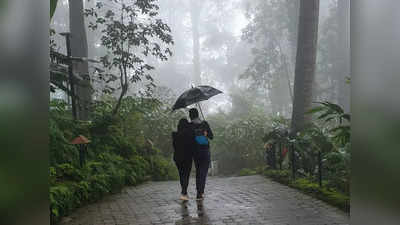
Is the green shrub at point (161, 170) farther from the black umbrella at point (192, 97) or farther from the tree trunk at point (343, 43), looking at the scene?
the tree trunk at point (343, 43)

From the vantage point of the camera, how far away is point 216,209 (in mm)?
5738

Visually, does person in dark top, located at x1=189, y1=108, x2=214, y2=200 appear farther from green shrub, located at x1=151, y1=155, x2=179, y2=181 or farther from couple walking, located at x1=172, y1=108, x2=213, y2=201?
green shrub, located at x1=151, y1=155, x2=179, y2=181

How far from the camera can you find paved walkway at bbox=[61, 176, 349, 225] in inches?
200

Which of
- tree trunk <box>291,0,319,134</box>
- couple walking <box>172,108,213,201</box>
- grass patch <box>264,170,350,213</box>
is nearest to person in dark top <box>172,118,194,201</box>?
couple walking <box>172,108,213,201</box>

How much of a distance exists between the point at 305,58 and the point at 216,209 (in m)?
5.67

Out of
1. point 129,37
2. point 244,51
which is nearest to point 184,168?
point 129,37

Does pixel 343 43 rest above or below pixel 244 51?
below

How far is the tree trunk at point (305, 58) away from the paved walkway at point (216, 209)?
2958 mm

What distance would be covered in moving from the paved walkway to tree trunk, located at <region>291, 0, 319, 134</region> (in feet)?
9.70

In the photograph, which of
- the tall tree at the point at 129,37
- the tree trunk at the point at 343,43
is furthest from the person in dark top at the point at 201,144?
the tree trunk at the point at 343,43

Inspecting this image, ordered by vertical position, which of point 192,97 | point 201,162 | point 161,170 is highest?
point 192,97

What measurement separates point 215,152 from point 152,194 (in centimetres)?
634

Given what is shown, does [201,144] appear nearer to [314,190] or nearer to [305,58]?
[314,190]
